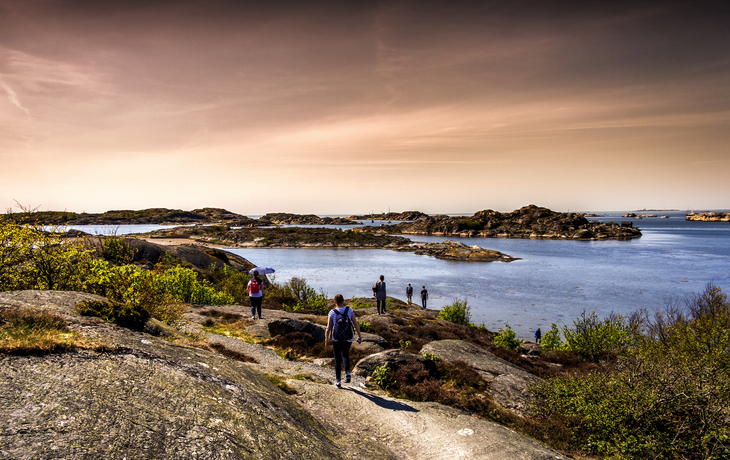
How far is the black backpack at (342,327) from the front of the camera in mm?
9805

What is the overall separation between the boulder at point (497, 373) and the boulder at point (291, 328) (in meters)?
5.37

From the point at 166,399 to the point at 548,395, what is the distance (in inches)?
455

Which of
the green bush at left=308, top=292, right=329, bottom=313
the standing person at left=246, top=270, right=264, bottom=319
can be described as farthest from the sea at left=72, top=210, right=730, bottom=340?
the green bush at left=308, top=292, right=329, bottom=313

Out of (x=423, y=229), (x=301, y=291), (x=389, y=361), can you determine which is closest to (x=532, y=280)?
(x=301, y=291)

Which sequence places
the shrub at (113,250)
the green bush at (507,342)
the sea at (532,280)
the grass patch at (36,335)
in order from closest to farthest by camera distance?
the grass patch at (36,335)
the shrub at (113,250)
the green bush at (507,342)
the sea at (532,280)

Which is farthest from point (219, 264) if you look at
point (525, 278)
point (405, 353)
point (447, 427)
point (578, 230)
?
point (578, 230)

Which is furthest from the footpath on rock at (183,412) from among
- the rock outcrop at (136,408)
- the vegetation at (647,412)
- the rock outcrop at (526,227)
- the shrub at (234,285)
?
the rock outcrop at (526,227)

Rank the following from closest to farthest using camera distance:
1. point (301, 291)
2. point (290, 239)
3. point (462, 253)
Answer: point (301, 291) → point (462, 253) → point (290, 239)

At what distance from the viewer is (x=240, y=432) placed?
5102mm

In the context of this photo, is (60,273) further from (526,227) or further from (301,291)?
(526,227)

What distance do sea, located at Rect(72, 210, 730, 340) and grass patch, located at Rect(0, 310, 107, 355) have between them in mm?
20408

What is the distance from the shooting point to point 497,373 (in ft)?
46.9

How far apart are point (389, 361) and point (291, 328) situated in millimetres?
5884

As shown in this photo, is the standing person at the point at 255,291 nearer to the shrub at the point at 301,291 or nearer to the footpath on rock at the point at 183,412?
the footpath on rock at the point at 183,412
